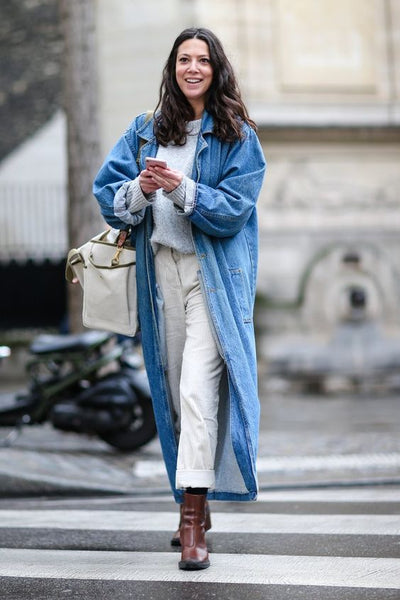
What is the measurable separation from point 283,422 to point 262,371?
2.76 metres

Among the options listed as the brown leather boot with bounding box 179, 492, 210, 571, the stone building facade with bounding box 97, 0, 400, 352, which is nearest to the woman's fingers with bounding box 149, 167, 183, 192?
the brown leather boot with bounding box 179, 492, 210, 571

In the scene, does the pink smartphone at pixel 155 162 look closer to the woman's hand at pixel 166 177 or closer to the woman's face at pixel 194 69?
the woman's hand at pixel 166 177

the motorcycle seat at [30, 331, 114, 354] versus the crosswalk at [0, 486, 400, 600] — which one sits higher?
the motorcycle seat at [30, 331, 114, 354]

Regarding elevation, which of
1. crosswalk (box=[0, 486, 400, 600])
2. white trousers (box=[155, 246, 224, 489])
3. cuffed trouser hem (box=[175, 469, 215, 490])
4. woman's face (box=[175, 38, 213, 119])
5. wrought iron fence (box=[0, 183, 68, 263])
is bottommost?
crosswalk (box=[0, 486, 400, 600])

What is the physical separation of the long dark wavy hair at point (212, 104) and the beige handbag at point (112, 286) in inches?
17.1

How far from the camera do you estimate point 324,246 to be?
12469 millimetres

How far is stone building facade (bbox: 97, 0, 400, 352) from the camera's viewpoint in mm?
12320

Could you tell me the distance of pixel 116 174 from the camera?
414 cm

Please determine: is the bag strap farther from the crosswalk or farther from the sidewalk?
the sidewalk

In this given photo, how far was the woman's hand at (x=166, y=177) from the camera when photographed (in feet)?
12.7

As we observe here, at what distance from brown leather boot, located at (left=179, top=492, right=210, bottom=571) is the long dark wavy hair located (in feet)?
4.41

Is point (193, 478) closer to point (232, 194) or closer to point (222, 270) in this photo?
point (222, 270)

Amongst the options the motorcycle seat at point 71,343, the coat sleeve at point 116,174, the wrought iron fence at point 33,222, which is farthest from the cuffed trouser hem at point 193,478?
the wrought iron fence at point 33,222

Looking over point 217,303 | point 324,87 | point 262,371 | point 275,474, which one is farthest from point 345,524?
point 324,87
